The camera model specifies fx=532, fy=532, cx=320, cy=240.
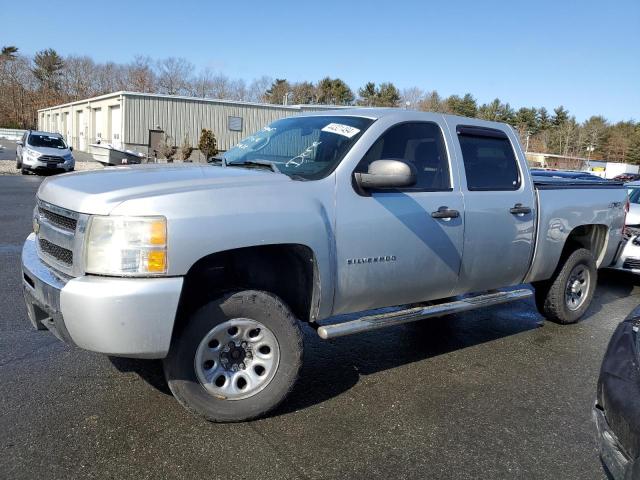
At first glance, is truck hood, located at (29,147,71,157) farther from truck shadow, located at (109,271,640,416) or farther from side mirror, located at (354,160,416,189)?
side mirror, located at (354,160,416,189)

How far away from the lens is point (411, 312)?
12.9 ft

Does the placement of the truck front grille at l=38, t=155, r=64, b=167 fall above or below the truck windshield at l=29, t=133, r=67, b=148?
below

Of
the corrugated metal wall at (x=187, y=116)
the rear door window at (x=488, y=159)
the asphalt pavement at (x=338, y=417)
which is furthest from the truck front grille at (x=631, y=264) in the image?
the corrugated metal wall at (x=187, y=116)

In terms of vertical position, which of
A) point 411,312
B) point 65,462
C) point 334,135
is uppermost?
point 334,135

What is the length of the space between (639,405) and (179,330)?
90.9 inches

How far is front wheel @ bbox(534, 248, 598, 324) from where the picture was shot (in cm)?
547

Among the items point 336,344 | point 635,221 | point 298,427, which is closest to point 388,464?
point 298,427

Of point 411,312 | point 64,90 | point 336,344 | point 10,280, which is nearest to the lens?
point 411,312

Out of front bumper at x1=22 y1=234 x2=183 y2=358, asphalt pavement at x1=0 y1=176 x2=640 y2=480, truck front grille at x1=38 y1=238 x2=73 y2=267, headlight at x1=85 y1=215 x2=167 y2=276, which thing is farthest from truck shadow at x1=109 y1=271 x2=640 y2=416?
headlight at x1=85 y1=215 x2=167 y2=276

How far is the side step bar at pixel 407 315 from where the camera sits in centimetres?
347

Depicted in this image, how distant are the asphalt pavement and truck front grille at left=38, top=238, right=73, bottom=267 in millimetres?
966

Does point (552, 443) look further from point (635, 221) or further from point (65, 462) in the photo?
→ point (635, 221)

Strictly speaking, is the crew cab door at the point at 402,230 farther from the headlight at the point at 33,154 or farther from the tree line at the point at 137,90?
the tree line at the point at 137,90

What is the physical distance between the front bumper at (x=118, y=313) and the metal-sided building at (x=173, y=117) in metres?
31.0
